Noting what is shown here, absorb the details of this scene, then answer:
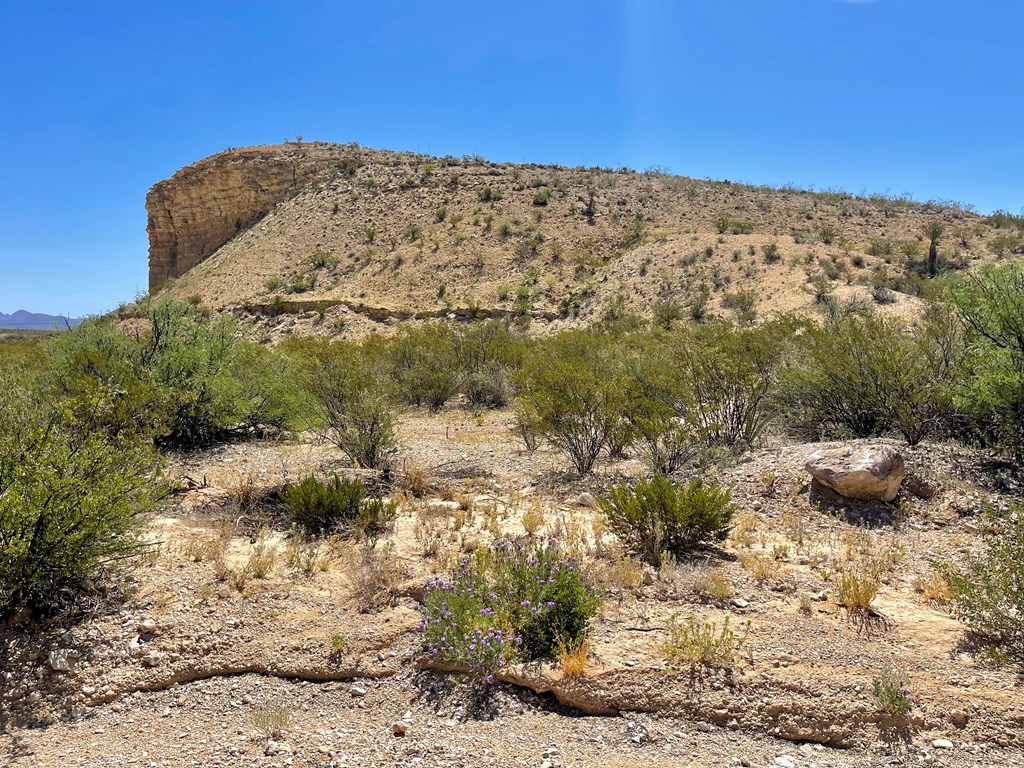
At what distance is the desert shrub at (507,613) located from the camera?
4.16m

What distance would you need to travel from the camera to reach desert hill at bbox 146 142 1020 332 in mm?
26547

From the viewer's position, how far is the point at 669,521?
580 centimetres

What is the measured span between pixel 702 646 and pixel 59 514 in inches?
173

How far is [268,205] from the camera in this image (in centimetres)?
4262

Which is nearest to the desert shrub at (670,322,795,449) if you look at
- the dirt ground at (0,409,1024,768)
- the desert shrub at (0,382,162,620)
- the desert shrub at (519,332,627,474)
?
the desert shrub at (519,332,627,474)

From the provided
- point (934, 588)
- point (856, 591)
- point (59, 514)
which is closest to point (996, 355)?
point (934, 588)

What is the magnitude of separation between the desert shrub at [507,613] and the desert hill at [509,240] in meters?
19.8

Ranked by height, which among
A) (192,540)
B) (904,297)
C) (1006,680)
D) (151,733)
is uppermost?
(904,297)

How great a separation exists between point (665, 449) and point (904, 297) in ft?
57.2

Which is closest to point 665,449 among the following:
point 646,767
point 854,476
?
point 854,476

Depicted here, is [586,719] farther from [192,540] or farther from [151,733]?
[192,540]

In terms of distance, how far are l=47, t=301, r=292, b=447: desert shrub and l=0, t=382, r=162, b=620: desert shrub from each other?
3204 millimetres

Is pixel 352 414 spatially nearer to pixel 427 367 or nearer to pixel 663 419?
pixel 663 419

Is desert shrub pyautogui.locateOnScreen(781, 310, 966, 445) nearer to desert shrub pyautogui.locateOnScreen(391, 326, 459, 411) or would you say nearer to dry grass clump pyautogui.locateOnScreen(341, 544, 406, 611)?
dry grass clump pyautogui.locateOnScreen(341, 544, 406, 611)
